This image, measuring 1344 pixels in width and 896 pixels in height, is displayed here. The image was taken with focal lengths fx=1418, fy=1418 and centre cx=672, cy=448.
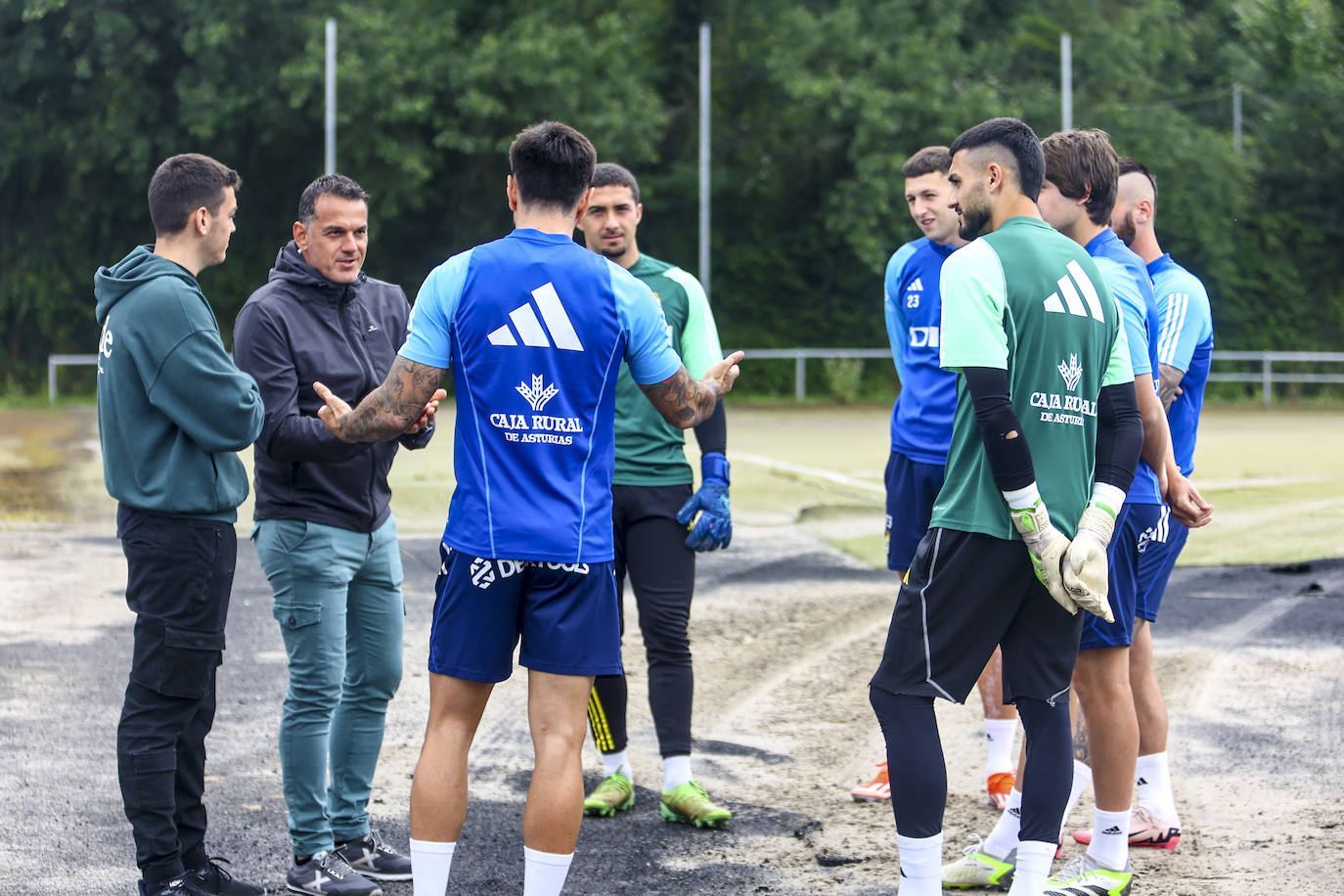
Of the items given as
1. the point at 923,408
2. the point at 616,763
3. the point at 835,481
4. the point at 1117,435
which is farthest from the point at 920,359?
the point at 835,481

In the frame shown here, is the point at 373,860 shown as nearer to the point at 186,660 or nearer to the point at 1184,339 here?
the point at 186,660

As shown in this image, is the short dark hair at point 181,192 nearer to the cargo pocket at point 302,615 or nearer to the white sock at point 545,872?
the cargo pocket at point 302,615

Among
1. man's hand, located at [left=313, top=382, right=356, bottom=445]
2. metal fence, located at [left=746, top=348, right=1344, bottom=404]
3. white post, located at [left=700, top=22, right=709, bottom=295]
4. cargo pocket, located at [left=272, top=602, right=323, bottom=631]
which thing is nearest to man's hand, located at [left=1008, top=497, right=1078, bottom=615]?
man's hand, located at [left=313, top=382, right=356, bottom=445]

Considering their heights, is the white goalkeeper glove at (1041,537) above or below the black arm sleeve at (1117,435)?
below

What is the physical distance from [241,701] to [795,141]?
25.6 m

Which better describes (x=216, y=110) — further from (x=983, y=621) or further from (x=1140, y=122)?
(x=983, y=621)

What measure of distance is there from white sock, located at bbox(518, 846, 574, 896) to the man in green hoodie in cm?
96

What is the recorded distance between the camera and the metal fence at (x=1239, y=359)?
89.8ft

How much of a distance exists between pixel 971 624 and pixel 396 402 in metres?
1.60

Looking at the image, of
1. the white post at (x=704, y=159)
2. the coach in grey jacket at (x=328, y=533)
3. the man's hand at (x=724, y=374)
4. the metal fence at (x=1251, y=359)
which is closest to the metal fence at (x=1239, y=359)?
the metal fence at (x=1251, y=359)

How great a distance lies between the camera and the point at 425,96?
88.1 feet

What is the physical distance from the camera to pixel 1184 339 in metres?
4.73

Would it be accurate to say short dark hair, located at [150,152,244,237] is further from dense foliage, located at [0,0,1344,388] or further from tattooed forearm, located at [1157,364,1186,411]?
dense foliage, located at [0,0,1344,388]

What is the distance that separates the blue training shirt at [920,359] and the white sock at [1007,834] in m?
1.33
